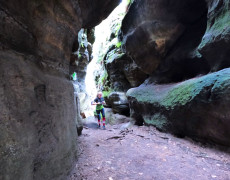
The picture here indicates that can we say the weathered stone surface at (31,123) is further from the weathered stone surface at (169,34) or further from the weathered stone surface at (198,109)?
the weathered stone surface at (169,34)

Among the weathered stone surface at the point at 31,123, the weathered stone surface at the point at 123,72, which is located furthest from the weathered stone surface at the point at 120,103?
the weathered stone surface at the point at 31,123

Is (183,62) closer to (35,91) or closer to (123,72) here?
(35,91)

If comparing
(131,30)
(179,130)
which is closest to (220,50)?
(179,130)

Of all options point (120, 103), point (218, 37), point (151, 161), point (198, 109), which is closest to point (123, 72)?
point (120, 103)

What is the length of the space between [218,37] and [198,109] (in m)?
2.33

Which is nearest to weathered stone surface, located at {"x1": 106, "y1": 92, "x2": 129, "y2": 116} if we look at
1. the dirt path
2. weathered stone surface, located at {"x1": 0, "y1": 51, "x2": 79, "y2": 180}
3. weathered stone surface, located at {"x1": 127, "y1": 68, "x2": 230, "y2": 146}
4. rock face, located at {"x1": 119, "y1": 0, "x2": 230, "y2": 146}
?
rock face, located at {"x1": 119, "y1": 0, "x2": 230, "y2": 146}

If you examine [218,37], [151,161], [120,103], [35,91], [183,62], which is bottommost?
[151,161]

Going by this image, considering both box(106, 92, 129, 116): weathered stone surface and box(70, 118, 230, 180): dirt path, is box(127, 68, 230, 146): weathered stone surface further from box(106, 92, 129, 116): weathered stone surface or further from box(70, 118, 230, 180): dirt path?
box(106, 92, 129, 116): weathered stone surface

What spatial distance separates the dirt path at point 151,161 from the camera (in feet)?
8.29

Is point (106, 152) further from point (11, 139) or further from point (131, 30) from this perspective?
point (131, 30)

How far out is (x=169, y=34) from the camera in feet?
20.9

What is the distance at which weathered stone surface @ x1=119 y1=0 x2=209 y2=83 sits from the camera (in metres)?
5.80

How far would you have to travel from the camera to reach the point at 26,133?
1.70 m

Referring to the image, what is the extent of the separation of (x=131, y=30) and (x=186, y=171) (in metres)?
6.82
